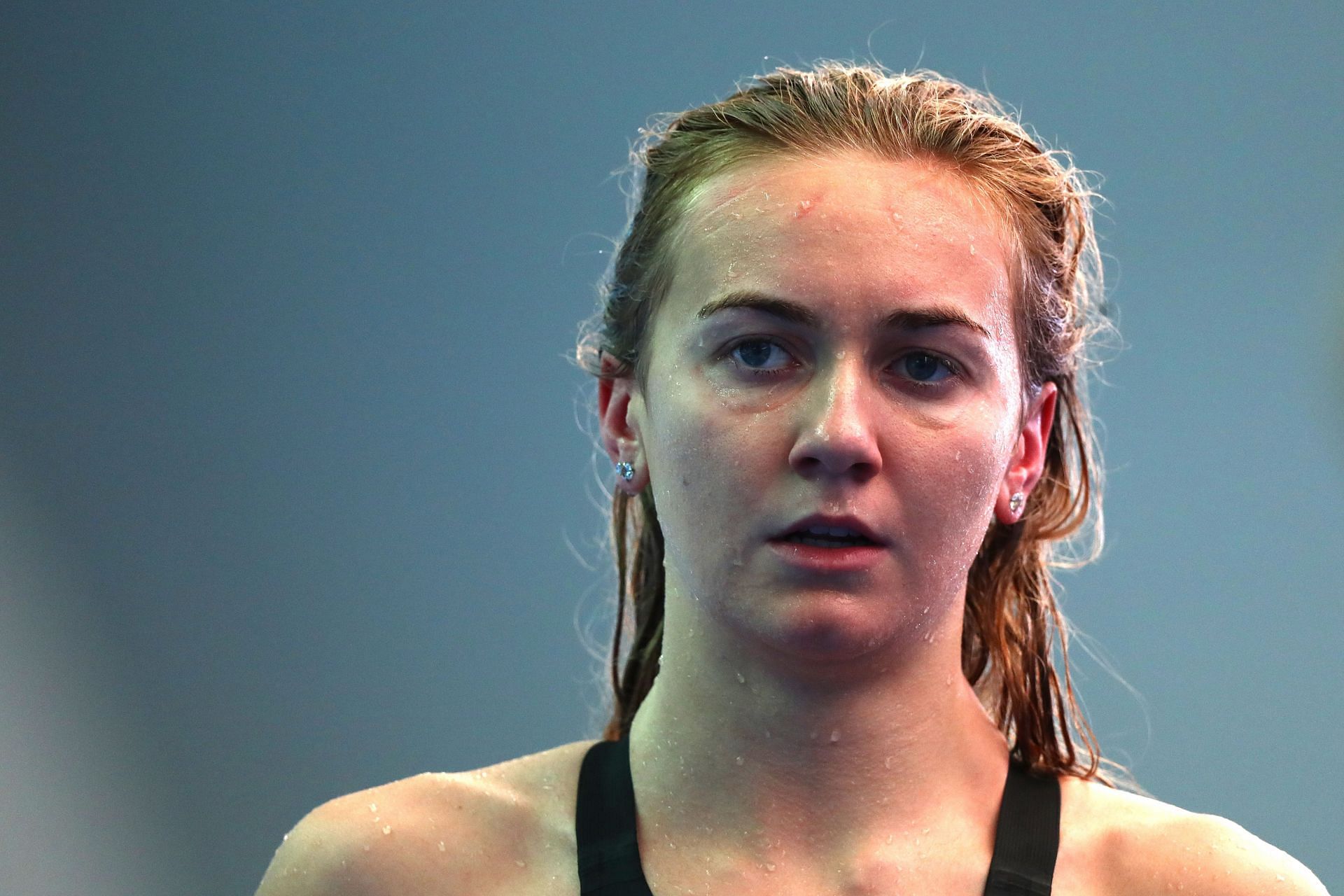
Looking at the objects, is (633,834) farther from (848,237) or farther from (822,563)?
(848,237)

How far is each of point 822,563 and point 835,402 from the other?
0.44 feet

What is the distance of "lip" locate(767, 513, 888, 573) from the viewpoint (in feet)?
3.99

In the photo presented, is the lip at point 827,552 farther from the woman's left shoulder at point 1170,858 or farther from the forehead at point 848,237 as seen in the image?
the woman's left shoulder at point 1170,858

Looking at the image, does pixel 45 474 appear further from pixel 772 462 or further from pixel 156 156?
pixel 772 462

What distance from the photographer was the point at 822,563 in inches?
48.0

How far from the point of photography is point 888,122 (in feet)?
4.60

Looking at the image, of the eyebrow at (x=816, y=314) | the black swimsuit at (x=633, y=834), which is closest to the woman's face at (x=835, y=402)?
the eyebrow at (x=816, y=314)

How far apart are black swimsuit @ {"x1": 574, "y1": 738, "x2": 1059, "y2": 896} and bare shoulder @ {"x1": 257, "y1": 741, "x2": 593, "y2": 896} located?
0.07ft

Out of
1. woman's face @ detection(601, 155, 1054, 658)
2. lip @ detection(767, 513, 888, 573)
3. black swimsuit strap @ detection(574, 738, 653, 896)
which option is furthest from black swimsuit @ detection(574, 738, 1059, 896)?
lip @ detection(767, 513, 888, 573)

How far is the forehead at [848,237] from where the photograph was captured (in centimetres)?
127

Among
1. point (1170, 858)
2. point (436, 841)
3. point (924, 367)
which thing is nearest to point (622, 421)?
point (924, 367)

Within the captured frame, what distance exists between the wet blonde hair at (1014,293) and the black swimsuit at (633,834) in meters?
0.07

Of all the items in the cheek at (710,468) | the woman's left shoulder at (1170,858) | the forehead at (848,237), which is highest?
the forehead at (848,237)

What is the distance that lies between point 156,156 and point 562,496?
83 cm
